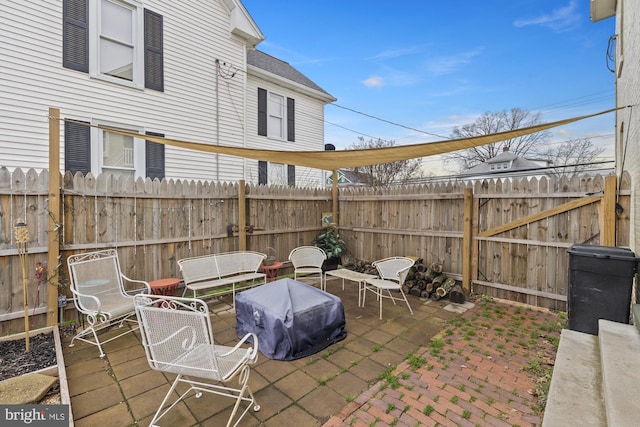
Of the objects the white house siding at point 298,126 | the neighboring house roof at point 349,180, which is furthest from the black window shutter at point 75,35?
the neighboring house roof at point 349,180

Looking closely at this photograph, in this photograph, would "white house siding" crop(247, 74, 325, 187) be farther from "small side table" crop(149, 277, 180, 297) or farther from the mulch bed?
the mulch bed

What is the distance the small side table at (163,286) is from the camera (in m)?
4.10

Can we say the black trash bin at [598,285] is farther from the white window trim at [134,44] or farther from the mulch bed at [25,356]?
the white window trim at [134,44]

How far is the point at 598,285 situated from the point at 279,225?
507 centimetres

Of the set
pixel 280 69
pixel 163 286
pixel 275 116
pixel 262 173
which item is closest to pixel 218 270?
pixel 163 286

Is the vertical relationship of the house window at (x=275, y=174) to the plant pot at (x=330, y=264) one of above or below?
above

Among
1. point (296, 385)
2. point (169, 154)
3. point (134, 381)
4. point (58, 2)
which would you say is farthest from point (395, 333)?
point (58, 2)

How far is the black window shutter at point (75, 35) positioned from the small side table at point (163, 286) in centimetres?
497

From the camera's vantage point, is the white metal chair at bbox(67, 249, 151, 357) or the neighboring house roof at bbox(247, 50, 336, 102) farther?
the neighboring house roof at bbox(247, 50, 336, 102)

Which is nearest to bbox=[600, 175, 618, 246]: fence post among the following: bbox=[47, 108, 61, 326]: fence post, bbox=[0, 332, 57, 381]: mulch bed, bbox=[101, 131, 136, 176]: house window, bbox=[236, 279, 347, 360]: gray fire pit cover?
bbox=[236, 279, 347, 360]: gray fire pit cover

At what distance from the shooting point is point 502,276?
482 cm

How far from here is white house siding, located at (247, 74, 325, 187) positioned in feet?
29.7

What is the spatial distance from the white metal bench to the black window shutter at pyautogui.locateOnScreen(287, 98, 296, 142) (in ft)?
19.9

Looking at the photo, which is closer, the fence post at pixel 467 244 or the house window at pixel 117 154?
the fence post at pixel 467 244
